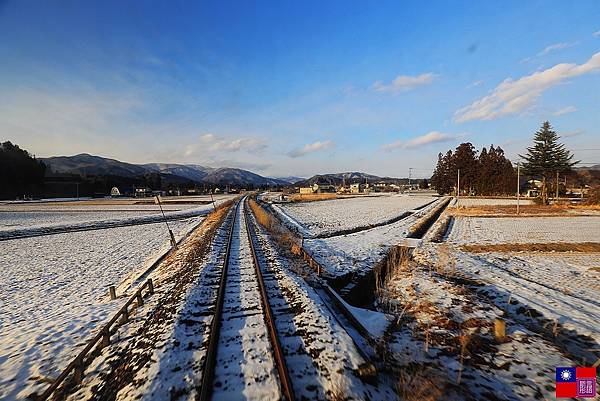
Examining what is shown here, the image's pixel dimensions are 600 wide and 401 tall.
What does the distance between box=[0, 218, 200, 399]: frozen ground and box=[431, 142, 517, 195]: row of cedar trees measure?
82.2 metres

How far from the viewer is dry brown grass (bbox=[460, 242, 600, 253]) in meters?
15.1

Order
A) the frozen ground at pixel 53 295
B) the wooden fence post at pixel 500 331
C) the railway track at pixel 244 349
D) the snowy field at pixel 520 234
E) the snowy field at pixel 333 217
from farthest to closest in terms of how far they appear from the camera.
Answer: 1. the snowy field at pixel 333 217
2. the snowy field at pixel 520 234
3. the wooden fence post at pixel 500 331
4. the frozen ground at pixel 53 295
5. the railway track at pixel 244 349

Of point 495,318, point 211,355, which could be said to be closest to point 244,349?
point 211,355

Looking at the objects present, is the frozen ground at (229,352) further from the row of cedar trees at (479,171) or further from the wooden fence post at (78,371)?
the row of cedar trees at (479,171)

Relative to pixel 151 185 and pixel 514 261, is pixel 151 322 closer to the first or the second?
pixel 514 261

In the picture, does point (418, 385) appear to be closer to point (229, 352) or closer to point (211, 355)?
point (229, 352)

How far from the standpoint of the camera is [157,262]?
47.2 ft

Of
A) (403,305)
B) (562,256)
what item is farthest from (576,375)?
(562,256)

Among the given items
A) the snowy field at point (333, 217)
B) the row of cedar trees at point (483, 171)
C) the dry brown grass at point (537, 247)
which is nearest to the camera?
the dry brown grass at point (537, 247)

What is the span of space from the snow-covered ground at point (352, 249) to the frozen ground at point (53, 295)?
813 cm

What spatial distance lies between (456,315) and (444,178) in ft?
299

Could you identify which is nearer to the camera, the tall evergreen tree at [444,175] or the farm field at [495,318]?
the farm field at [495,318]

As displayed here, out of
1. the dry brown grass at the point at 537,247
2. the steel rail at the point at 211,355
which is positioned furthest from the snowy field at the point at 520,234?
the steel rail at the point at 211,355

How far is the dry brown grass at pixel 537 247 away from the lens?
15.1m
